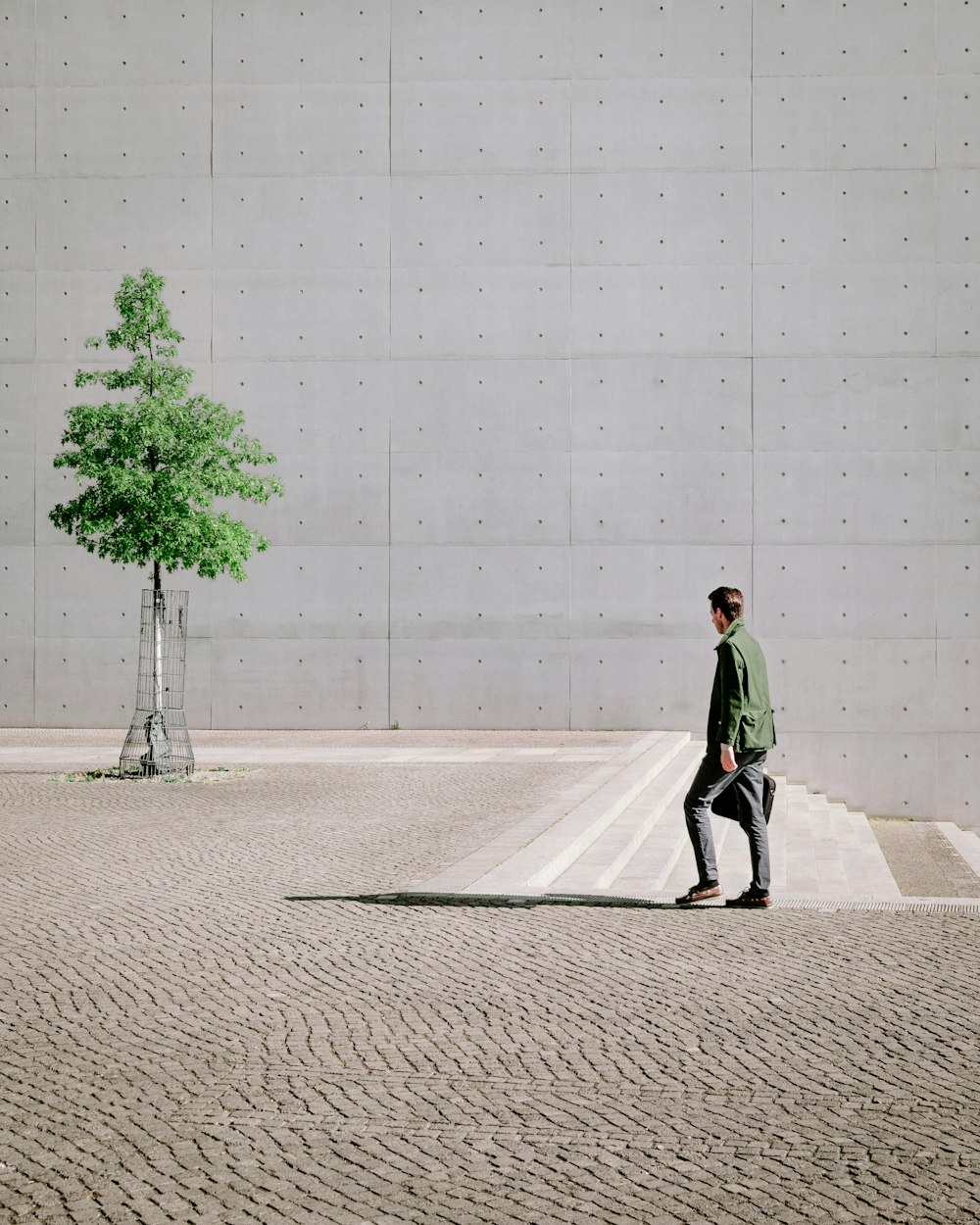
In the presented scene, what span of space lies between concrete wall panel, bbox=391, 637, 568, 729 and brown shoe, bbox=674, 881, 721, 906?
44.0 ft

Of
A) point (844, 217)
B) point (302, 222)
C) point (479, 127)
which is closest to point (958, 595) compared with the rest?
point (844, 217)

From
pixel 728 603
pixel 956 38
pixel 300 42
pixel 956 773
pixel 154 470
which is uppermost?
pixel 300 42

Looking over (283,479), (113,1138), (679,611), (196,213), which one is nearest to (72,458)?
(283,479)

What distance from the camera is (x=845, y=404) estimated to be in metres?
21.2

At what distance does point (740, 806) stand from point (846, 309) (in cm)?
1500

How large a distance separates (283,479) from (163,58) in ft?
23.1

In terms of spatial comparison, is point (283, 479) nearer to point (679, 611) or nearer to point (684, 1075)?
point (679, 611)

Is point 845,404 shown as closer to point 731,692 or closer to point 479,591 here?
point 479,591

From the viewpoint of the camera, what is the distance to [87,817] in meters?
11.8

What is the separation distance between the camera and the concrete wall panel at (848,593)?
2108 centimetres

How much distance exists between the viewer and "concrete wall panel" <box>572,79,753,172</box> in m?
21.4

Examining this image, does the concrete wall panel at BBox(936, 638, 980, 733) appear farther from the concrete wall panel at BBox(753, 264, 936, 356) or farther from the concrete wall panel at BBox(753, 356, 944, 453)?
the concrete wall panel at BBox(753, 264, 936, 356)

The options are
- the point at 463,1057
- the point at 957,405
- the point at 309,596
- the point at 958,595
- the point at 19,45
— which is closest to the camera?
the point at 463,1057

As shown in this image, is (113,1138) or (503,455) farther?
(503,455)
